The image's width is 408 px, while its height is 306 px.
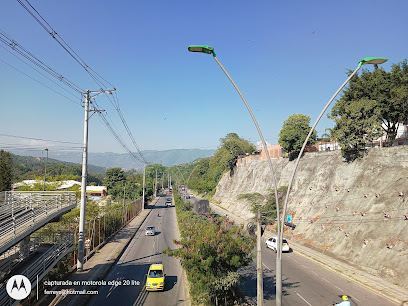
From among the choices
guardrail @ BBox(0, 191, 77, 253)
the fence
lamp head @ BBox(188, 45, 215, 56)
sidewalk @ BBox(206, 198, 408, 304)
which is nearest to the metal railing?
guardrail @ BBox(0, 191, 77, 253)

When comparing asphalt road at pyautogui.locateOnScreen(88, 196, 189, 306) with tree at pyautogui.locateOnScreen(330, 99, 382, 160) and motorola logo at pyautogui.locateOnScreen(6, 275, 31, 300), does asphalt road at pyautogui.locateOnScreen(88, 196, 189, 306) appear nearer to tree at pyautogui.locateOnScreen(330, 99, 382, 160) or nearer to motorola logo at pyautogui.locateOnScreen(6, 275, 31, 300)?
motorola logo at pyautogui.locateOnScreen(6, 275, 31, 300)

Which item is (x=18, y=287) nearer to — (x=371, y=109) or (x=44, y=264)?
(x=44, y=264)

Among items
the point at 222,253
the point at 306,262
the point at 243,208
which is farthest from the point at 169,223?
the point at 222,253

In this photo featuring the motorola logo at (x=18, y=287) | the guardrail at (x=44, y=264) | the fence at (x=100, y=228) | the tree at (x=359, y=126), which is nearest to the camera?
the guardrail at (x=44, y=264)

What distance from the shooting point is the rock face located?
22.5 meters

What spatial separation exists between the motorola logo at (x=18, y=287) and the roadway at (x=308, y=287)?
11648mm

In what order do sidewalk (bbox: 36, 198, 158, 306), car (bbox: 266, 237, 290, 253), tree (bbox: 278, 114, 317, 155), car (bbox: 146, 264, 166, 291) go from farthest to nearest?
1. tree (bbox: 278, 114, 317, 155)
2. car (bbox: 266, 237, 290, 253)
3. car (bbox: 146, 264, 166, 291)
4. sidewalk (bbox: 36, 198, 158, 306)

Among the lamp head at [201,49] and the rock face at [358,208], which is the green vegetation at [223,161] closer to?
the rock face at [358,208]

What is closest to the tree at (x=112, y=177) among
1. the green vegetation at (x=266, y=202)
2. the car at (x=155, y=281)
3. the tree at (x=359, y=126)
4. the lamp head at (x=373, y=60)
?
the green vegetation at (x=266, y=202)

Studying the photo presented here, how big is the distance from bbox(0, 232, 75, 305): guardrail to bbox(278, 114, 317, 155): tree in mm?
38133

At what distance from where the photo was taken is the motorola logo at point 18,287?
11591mm

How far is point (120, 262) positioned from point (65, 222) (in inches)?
474

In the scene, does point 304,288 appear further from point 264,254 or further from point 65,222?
point 65,222

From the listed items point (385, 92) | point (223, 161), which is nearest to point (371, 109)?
point (385, 92)
